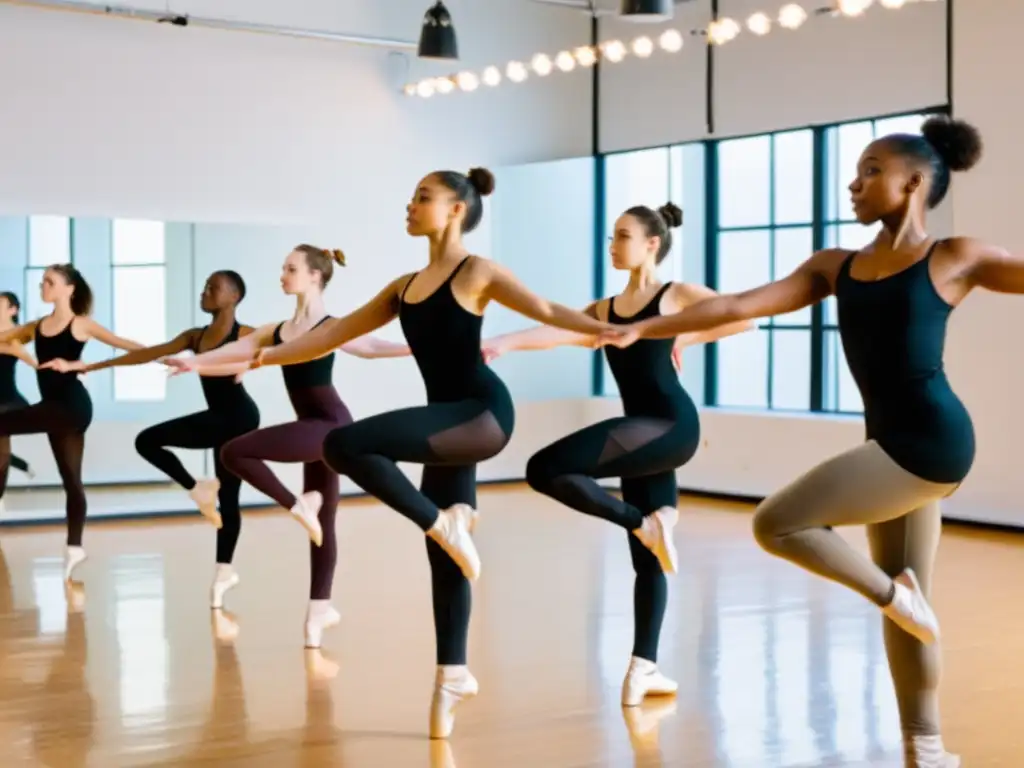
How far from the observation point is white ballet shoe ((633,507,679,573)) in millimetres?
4422

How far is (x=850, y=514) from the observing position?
128 inches

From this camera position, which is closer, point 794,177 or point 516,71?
point 794,177

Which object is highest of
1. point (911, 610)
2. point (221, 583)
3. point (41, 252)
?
point (41, 252)

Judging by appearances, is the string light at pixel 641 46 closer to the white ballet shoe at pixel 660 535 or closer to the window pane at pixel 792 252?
the window pane at pixel 792 252

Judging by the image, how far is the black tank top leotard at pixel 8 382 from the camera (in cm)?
771

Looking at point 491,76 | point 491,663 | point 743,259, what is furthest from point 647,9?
point 491,663

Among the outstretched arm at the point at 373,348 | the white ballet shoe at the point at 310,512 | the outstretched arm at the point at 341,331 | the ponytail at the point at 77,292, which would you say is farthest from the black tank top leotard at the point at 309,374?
the ponytail at the point at 77,292

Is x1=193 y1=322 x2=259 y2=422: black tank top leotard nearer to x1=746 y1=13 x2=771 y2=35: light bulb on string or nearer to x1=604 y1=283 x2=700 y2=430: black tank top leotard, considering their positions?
x1=604 y1=283 x2=700 y2=430: black tank top leotard

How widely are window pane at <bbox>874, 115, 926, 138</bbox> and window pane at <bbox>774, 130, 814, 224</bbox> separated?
1.54ft

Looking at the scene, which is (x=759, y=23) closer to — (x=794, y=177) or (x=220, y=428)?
(x=794, y=177)

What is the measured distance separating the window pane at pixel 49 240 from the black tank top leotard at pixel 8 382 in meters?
1.20

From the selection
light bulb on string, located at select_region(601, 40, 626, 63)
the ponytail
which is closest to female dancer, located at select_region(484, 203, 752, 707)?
the ponytail

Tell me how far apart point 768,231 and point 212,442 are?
4726mm

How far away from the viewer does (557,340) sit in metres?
4.58
